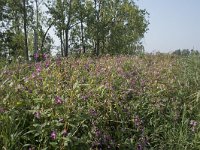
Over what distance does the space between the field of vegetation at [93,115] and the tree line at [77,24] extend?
1261 inches

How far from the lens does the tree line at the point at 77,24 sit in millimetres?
36906

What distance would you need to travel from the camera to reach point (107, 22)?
136 ft

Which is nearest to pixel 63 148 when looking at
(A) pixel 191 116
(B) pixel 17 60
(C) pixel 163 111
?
(C) pixel 163 111

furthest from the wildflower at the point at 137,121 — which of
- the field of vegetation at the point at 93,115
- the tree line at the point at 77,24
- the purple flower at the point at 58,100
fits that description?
the tree line at the point at 77,24

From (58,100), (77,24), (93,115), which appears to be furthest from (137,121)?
(77,24)

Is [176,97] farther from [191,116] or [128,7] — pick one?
[128,7]

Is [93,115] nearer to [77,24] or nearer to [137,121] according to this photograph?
[137,121]

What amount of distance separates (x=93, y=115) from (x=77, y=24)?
38.1 meters

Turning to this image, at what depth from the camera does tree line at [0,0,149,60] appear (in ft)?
121

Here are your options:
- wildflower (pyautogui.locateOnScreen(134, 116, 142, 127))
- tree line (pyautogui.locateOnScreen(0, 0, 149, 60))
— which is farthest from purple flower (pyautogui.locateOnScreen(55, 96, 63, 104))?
tree line (pyautogui.locateOnScreen(0, 0, 149, 60))

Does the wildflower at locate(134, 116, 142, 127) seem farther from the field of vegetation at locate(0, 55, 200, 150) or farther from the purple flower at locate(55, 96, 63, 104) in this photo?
the purple flower at locate(55, 96, 63, 104)

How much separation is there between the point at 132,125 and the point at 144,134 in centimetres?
44

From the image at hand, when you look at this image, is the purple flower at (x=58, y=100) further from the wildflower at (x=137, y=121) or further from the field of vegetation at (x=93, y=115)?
the wildflower at (x=137, y=121)

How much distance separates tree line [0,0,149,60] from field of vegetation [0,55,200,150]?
3202 centimetres
